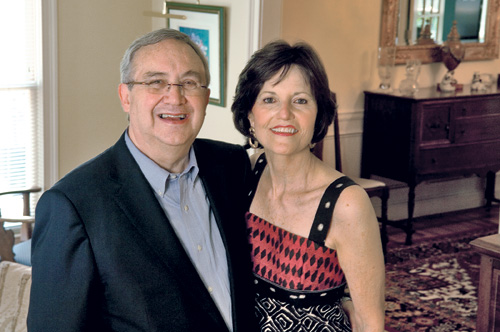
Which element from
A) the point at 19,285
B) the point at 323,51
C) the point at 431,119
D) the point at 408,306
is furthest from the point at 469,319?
the point at 19,285

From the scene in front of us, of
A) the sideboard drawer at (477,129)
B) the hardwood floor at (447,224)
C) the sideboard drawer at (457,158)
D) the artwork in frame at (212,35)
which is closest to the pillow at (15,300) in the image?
the artwork in frame at (212,35)

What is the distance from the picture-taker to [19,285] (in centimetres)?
228

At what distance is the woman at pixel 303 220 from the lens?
1.89 metres

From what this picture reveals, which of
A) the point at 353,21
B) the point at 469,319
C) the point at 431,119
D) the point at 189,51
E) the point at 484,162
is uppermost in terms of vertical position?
the point at 353,21

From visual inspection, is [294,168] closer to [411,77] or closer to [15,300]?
[15,300]

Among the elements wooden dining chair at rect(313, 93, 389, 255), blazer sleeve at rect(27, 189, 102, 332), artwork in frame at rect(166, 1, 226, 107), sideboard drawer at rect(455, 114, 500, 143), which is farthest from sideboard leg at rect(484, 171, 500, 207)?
blazer sleeve at rect(27, 189, 102, 332)

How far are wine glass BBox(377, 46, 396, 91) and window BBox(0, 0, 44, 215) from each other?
276cm

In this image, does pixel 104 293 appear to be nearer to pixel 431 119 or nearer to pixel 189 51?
pixel 189 51

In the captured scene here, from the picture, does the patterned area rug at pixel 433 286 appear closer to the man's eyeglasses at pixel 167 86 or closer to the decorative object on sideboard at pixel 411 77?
the decorative object on sideboard at pixel 411 77

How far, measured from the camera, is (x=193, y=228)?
1.83 meters

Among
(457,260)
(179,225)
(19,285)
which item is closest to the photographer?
(179,225)

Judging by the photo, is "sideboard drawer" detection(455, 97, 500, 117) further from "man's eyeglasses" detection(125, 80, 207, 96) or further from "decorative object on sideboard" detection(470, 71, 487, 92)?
"man's eyeglasses" detection(125, 80, 207, 96)

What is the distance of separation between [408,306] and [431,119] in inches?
68.5

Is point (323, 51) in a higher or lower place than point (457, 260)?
higher
